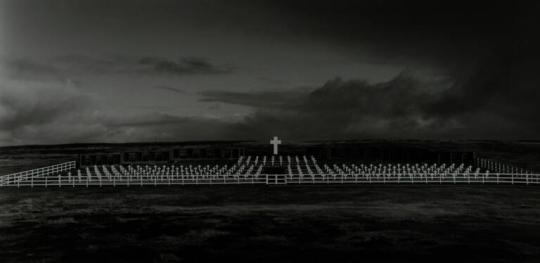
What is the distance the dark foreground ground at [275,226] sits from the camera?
1534 cm

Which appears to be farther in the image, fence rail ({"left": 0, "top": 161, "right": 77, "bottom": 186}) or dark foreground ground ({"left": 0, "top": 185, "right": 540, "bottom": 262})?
fence rail ({"left": 0, "top": 161, "right": 77, "bottom": 186})

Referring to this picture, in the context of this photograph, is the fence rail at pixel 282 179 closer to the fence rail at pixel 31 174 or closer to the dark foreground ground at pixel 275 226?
the fence rail at pixel 31 174

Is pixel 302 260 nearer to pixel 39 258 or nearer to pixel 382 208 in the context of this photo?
pixel 39 258

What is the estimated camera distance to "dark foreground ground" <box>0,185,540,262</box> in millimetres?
15336

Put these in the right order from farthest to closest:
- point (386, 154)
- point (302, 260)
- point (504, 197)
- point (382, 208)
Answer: point (386, 154) → point (504, 197) → point (382, 208) → point (302, 260)

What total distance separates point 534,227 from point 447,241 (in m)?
4.54

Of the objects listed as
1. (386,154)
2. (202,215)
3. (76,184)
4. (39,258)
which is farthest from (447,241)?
(386,154)

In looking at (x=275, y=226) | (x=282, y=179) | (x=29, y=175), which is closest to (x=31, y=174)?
(x=29, y=175)

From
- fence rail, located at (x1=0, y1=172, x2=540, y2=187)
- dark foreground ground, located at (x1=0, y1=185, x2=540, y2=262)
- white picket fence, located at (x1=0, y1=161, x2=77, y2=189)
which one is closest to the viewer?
dark foreground ground, located at (x1=0, y1=185, x2=540, y2=262)

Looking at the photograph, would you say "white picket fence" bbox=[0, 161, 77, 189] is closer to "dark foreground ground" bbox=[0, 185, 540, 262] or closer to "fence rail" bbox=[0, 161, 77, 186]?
"fence rail" bbox=[0, 161, 77, 186]

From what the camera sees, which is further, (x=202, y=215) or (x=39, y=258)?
(x=202, y=215)

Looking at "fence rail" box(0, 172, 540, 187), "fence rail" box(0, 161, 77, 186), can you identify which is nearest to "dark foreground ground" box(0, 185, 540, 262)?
"fence rail" box(0, 172, 540, 187)

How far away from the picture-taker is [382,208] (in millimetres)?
24047

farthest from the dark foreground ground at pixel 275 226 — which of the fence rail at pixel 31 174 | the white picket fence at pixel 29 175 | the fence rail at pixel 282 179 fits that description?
the fence rail at pixel 31 174
